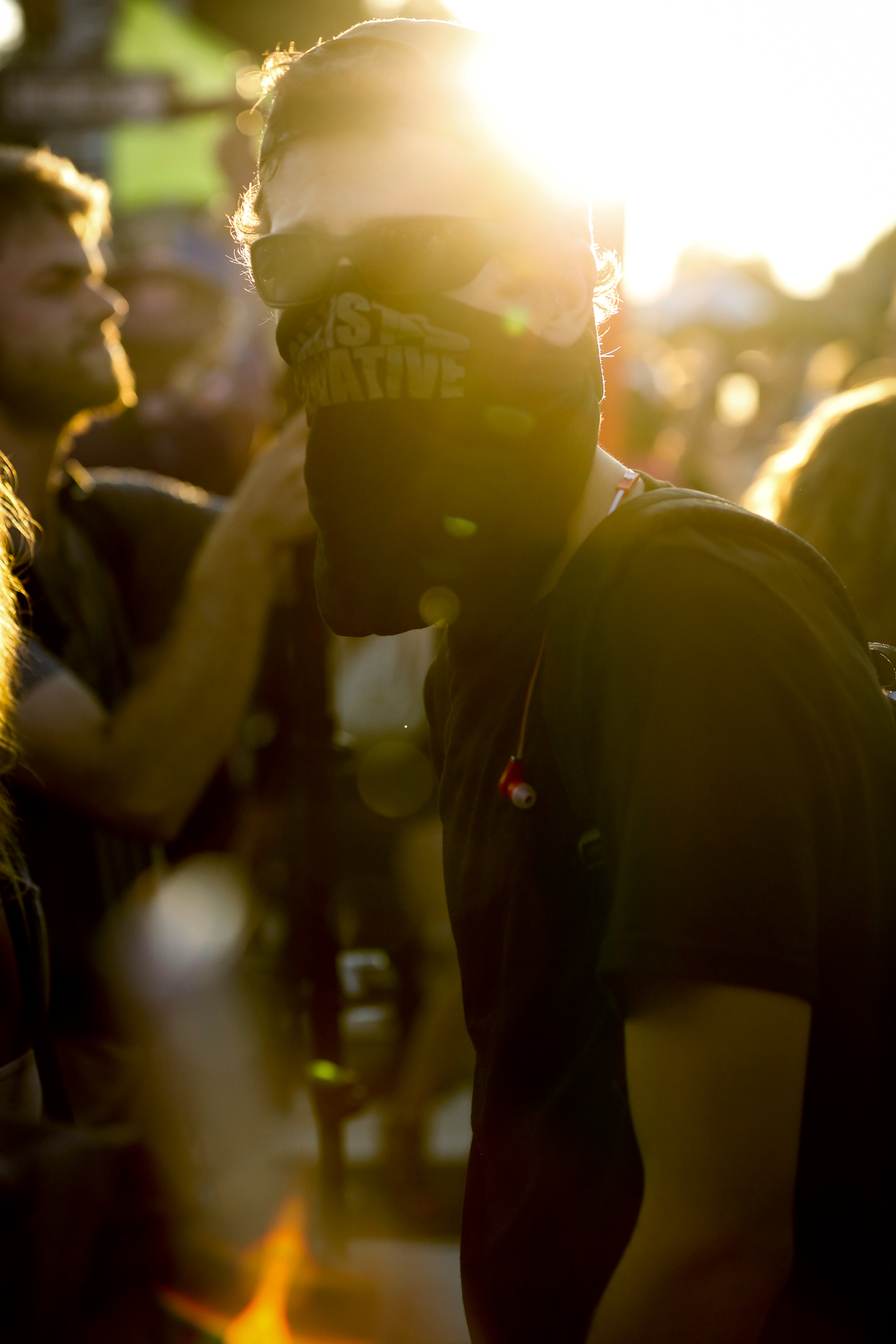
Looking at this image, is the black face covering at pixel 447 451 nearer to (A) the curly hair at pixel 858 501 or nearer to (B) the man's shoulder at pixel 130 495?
(A) the curly hair at pixel 858 501

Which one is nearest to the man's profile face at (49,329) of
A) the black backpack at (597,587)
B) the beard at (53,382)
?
the beard at (53,382)

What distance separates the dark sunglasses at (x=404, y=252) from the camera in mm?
1148

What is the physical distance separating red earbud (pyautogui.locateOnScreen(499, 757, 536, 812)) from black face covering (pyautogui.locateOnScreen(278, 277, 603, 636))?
158 mm

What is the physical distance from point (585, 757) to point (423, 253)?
1.82 feet

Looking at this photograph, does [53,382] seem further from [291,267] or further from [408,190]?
[408,190]

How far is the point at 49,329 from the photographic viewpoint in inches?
108

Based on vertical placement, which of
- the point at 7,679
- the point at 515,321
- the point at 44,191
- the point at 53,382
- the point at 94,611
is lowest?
the point at 7,679

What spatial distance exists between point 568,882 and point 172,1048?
7.20 ft

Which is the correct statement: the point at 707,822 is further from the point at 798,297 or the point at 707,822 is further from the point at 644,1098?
the point at 798,297

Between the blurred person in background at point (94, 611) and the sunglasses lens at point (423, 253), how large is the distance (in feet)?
4.01

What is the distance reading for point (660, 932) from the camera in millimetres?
909

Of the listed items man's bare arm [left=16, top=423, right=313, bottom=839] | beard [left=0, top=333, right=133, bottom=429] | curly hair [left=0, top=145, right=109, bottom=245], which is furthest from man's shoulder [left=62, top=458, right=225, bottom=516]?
curly hair [left=0, top=145, right=109, bottom=245]

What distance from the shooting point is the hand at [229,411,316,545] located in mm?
2404

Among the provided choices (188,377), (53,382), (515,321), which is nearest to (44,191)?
(53,382)
